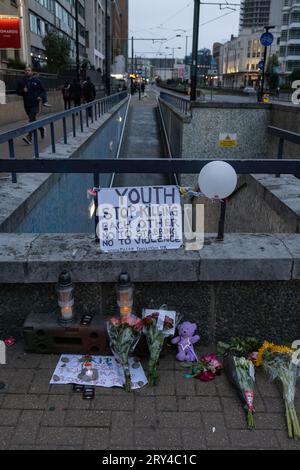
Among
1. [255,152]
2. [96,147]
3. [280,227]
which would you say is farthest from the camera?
[255,152]

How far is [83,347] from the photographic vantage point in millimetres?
3582

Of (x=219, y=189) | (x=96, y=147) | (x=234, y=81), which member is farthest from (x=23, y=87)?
(x=234, y=81)

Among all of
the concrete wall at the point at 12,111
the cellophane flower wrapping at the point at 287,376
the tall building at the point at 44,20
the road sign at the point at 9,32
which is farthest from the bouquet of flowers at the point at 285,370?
the tall building at the point at 44,20

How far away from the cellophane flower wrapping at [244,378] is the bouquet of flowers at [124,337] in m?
0.75

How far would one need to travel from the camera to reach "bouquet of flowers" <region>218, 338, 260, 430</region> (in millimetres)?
3066

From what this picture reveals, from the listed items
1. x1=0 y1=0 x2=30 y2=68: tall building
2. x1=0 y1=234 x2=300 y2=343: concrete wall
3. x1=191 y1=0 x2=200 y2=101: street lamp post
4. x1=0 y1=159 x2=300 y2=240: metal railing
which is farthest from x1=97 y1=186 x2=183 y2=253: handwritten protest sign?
x1=0 y1=0 x2=30 y2=68: tall building

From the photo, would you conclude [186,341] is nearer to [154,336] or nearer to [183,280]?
[154,336]

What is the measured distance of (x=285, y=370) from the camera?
10.7ft

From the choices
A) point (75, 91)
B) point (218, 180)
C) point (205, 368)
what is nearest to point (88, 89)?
point (75, 91)

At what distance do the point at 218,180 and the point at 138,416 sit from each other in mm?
1891

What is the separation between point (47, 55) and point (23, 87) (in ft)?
Result: 119

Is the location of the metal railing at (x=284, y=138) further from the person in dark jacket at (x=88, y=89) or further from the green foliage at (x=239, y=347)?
the person in dark jacket at (x=88, y=89)

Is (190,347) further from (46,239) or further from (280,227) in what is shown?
(280,227)

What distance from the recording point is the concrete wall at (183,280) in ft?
11.4
